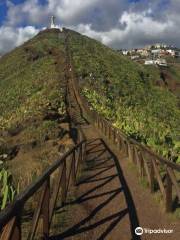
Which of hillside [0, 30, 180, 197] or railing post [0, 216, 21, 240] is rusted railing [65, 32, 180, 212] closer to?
hillside [0, 30, 180, 197]

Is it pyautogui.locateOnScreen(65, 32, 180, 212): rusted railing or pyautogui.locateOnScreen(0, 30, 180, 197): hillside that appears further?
pyautogui.locateOnScreen(0, 30, 180, 197): hillside

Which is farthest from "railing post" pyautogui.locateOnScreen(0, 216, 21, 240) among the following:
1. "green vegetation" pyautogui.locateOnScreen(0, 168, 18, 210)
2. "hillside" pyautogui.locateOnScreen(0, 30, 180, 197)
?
"hillside" pyautogui.locateOnScreen(0, 30, 180, 197)

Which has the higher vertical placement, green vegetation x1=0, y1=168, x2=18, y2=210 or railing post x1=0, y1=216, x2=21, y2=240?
railing post x1=0, y1=216, x2=21, y2=240

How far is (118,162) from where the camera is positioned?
15.5 meters

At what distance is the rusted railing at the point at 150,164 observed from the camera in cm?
877

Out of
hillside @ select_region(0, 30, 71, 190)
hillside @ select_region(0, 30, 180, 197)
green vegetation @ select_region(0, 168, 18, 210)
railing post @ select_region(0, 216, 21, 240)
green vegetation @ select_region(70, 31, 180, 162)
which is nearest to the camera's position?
railing post @ select_region(0, 216, 21, 240)

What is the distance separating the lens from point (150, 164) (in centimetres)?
1068

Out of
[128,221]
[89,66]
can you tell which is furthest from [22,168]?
[89,66]

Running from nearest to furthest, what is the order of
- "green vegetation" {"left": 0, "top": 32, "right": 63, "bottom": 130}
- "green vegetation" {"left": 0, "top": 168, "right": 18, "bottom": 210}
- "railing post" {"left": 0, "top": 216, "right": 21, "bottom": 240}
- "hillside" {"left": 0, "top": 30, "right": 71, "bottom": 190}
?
"railing post" {"left": 0, "top": 216, "right": 21, "bottom": 240}, "green vegetation" {"left": 0, "top": 168, "right": 18, "bottom": 210}, "hillside" {"left": 0, "top": 30, "right": 71, "bottom": 190}, "green vegetation" {"left": 0, "top": 32, "right": 63, "bottom": 130}

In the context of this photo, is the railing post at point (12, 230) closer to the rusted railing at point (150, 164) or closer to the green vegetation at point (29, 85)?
the rusted railing at point (150, 164)

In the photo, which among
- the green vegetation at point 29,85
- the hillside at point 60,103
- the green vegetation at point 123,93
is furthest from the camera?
the green vegetation at point 123,93

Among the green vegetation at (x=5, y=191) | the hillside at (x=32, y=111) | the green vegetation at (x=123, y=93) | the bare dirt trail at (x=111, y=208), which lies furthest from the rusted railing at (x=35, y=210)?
the green vegetation at (x=123, y=93)

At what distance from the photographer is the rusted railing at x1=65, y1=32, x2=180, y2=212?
8766 mm

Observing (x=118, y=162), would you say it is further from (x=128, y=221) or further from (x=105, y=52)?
(x=105, y=52)
